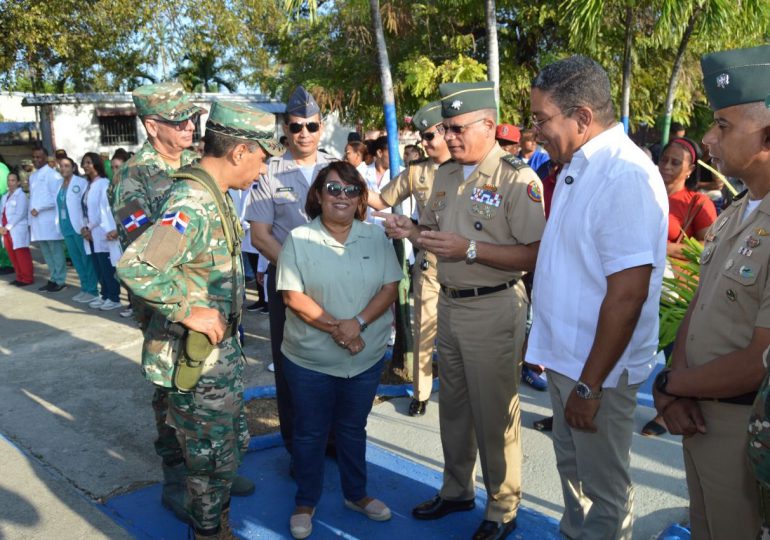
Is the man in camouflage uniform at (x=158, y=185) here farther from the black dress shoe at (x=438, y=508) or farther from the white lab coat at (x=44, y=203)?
the white lab coat at (x=44, y=203)

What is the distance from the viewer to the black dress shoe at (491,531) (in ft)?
10.1

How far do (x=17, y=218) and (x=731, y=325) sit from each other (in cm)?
1024

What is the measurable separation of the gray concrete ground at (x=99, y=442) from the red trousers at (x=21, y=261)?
11.4 ft

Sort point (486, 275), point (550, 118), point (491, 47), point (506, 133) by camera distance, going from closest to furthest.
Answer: point (550, 118) < point (486, 275) < point (506, 133) < point (491, 47)

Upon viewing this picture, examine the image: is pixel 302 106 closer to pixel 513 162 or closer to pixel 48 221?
pixel 513 162

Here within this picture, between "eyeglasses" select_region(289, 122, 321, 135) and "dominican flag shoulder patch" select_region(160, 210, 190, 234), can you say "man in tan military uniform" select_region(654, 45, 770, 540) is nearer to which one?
"dominican flag shoulder patch" select_region(160, 210, 190, 234)

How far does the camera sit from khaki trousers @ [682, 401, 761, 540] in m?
1.97

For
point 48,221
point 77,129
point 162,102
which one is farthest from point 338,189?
point 77,129

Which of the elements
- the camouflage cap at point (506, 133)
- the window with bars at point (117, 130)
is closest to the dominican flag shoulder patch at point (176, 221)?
the camouflage cap at point (506, 133)

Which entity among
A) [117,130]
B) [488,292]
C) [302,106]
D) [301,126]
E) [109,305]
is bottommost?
[109,305]

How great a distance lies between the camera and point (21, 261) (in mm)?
9930

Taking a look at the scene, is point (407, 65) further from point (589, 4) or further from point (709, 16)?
point (709, 16)

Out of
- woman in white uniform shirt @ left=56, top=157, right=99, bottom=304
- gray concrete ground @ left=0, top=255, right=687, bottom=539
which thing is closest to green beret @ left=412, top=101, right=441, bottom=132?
gray concrete ground @ left=0, top=255, right=687, bottom=539

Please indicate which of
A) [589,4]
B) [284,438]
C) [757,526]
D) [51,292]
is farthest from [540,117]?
[51,292]
